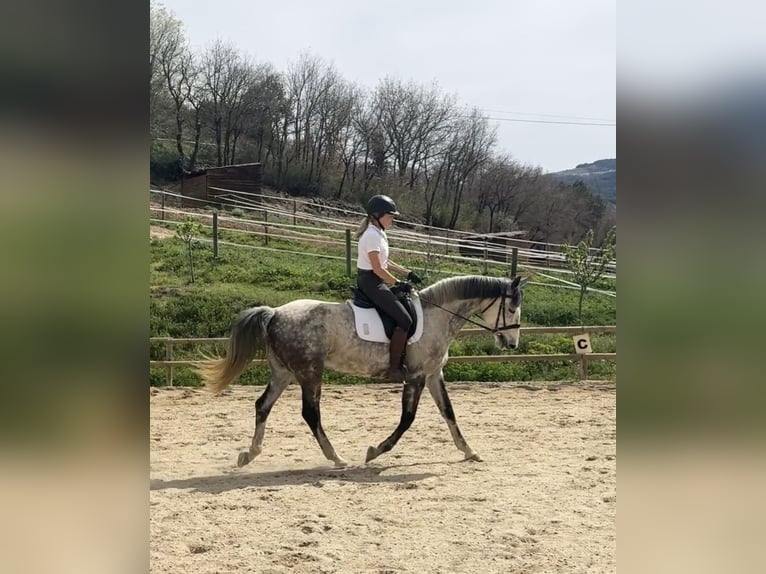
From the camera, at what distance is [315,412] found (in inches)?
190

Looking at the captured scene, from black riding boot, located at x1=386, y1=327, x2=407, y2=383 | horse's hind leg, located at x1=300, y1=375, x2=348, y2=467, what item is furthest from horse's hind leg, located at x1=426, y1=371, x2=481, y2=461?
horse's hind leg, located at x1=300, y1=375, x2=348, y2=467

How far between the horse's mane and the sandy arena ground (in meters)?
1.28

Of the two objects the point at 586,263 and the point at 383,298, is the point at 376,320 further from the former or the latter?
the point at 586,263

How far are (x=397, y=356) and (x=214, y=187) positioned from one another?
14.8 metres

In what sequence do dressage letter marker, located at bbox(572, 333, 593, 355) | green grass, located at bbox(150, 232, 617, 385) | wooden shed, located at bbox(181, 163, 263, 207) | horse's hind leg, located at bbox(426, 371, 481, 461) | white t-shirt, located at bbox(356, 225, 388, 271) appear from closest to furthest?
1. white t-shirt, located at bbox(356, 225, 388, 271)
2. horse's hind leg, located at bbox(426, 371, 481, 461)
3. dressage letter marker, located at bbox(572, 333, 593, 355)
4. green grass, located at bbox(150, 232, 617, 385)
5. wooden shed, located at bbox(181, 163, 263, 207)

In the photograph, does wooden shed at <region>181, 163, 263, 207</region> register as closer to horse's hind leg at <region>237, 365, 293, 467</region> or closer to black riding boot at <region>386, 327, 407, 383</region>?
horse's hind leg at <region>237, 365, 293, 467</region>

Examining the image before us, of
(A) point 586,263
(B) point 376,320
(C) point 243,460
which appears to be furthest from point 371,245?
(A) point 586,263

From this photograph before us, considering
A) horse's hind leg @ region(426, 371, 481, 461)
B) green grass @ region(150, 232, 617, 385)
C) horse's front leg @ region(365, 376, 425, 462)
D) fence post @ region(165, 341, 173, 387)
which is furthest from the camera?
green grass @ region(150, 232, 617, 385)

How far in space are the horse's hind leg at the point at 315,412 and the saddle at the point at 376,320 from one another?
1.66 feet

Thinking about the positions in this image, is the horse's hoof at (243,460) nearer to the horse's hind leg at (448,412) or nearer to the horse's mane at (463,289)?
the horse's hind leg at (448,412)

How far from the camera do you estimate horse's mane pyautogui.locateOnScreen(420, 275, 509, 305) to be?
5.06m
